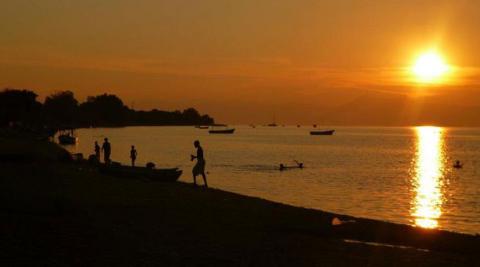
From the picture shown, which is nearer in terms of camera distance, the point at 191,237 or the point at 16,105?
the point at 191,237

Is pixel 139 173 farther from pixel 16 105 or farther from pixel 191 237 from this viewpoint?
pixel 16 105

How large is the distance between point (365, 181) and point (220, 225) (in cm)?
4546

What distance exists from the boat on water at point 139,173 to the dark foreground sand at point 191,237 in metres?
11.7

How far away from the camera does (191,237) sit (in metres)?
14.4

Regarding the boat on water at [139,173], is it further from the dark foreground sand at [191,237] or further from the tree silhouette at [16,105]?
the tree silhouette at [16,105]

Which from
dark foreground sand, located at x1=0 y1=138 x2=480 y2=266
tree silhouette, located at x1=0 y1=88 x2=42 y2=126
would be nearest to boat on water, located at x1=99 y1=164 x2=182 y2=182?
dark foreground sand, located at x1=0 y1=138 x2=480 y2=266

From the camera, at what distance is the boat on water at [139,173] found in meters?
34.2

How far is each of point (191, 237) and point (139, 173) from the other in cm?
2050

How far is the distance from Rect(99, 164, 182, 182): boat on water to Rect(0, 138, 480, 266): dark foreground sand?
11705 millimetres

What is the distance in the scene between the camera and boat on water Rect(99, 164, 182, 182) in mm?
34250

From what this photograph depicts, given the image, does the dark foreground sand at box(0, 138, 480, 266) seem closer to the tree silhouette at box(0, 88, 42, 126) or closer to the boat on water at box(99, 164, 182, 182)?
the boat on water at box(99, 164, 182, 182)

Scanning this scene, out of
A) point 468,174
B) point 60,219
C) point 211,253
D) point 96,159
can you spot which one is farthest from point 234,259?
point 468,174

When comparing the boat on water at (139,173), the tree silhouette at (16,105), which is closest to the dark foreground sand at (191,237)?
the boat on water at (139,173)

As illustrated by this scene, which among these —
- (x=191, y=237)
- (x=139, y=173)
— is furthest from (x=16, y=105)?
(x=191, y=237)
